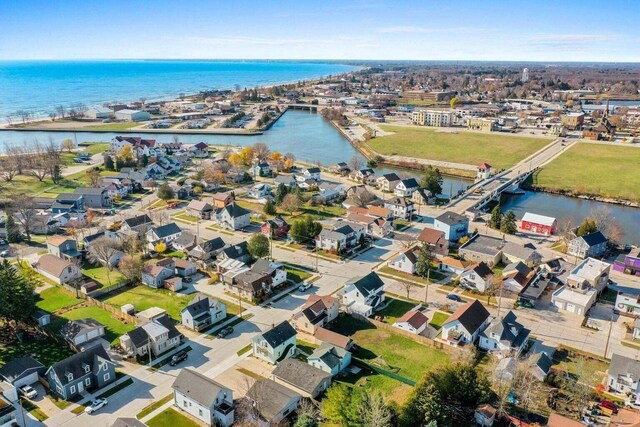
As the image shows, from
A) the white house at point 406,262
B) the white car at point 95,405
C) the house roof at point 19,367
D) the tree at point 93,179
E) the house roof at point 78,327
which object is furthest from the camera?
the tree at point 93,179

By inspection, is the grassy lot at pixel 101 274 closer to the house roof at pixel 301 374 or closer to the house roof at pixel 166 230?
the house roof at pixel 166 230

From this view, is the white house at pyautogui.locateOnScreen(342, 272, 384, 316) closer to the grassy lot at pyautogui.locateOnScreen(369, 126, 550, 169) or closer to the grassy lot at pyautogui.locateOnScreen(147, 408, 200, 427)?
the grassy lot at pyautogui.locateOnScreen(147, 408, 200, 427)

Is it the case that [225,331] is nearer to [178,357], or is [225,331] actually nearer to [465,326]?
[178,357]

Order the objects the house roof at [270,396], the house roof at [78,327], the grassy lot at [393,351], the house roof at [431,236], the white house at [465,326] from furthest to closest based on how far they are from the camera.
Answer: the house roof at [431,236] < the white house at [465,326] < the house roof at [78,327] < the grassy lot at [393,351] < the house roof at [270,396]

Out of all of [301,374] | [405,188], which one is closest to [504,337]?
[301,374]

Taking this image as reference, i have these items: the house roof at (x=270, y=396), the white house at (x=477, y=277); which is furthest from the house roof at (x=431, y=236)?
the house roof at (x=270, y=396)

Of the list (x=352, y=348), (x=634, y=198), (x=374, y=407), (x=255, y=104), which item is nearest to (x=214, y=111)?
(x=255, y=104)

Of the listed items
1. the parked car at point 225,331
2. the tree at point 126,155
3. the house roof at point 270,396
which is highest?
the tree at point 126,155
